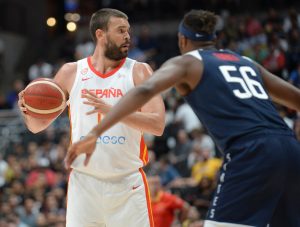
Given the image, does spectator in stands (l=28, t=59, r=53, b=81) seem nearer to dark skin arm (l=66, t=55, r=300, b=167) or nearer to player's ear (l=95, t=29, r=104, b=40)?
player's ear (l=95, t=29, r=104, b=40)

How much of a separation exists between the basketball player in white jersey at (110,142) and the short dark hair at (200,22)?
1166 millimetres

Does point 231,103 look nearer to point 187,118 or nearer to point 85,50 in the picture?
point 187,118

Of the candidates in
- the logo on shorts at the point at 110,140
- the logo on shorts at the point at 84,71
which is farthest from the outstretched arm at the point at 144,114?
the logo on shorts at the point at 84,71

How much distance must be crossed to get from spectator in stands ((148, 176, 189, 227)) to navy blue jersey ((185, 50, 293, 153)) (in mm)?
6213

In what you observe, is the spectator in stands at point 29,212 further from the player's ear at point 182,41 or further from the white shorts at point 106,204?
the player's ear at point 182,41

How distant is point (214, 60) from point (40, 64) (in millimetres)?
18372

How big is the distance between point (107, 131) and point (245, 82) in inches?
71.4

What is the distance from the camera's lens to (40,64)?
22.7 meters

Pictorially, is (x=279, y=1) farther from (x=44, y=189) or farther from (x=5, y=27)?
(x=5, y=27)

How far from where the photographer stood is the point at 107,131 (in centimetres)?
624

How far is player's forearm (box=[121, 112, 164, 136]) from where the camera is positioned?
5.82 meters

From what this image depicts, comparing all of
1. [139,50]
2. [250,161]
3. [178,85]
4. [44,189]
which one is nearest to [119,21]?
[178,85]

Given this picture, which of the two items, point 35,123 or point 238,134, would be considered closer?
point 238,134

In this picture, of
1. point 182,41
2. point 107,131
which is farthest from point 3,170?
point 182,41
